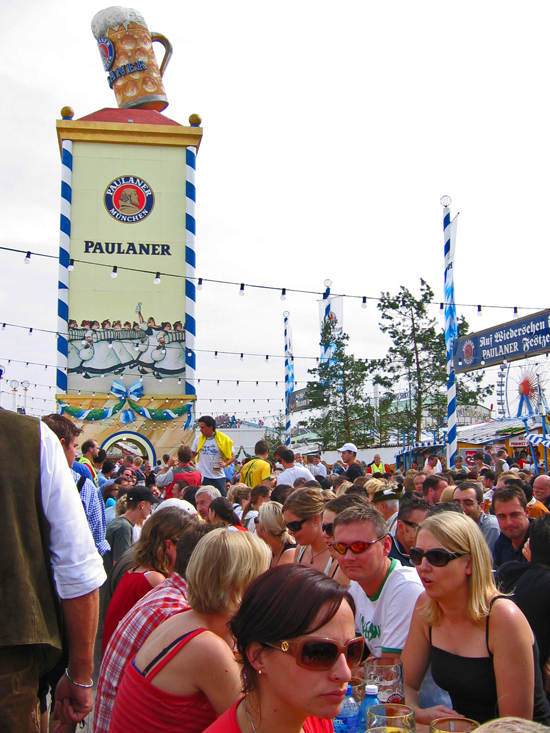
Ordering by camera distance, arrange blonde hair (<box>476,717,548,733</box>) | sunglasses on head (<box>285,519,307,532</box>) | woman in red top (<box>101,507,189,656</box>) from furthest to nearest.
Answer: sunglasses on head (<box>285,519,307,532</box>), woman in red top (<box>101,507,189,656</box>), blonde hair (<box>476,717,548,733</box>)

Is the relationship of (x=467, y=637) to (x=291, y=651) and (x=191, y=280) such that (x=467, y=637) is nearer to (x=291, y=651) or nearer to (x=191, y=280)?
(x=291, y=651)

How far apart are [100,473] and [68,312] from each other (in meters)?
13.4

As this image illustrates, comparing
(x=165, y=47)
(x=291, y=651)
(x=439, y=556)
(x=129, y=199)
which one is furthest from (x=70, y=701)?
(x=165, y=47)

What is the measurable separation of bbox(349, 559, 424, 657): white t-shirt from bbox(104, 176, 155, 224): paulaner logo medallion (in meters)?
22.7

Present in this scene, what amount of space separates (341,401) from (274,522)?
29.7 m

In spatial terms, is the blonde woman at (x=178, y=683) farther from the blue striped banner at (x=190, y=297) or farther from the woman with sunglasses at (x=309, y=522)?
the blue striped banner at (x=190, y=297)

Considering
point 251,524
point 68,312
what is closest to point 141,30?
point 68,312

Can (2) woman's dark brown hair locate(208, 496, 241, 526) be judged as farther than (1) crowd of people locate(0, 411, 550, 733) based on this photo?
Yes

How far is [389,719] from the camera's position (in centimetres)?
203

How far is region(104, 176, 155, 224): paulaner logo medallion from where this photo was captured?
2422 cm

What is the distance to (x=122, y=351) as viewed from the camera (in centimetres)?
2372

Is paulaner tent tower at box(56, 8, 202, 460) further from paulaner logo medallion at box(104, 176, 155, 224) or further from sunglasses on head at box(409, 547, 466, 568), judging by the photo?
sunglasses on head at box(409, 547, 466, 568)

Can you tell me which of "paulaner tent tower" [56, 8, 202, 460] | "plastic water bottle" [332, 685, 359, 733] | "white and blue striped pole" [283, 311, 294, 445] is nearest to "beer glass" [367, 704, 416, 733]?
"plastic water bottle" [332, 685, 359, 733]

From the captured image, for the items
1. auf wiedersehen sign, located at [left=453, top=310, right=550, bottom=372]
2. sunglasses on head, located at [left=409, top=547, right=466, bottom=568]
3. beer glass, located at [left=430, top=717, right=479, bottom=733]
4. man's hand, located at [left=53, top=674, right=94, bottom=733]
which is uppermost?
auf wiedersehen sign, located at [left=453, top=310, right=550, bottom=372]
